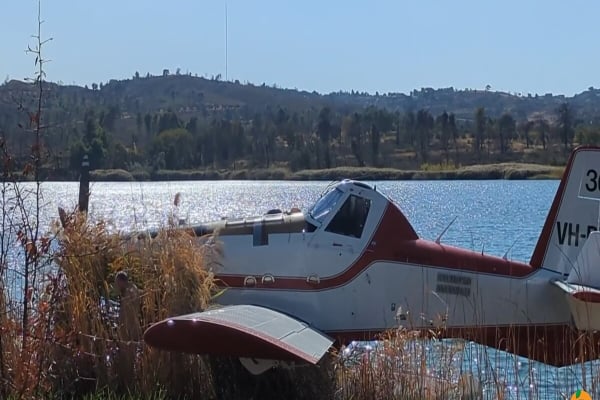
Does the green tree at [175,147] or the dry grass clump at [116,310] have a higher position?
the green tree at [175,147]

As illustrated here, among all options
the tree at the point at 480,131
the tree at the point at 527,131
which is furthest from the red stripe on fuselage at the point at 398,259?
the tree at the point at 527,131

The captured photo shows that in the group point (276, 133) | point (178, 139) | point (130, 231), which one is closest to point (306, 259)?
point (130, 231)

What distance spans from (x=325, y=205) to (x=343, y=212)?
0.62 ft

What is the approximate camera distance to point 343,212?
7.43 meters

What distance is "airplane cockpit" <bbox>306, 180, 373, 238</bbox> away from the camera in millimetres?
7375

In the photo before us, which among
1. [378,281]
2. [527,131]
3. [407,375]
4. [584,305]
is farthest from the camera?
[527,131]

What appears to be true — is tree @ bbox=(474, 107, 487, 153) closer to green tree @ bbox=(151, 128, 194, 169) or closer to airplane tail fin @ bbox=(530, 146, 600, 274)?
green tree @ bbox=(151, 128, 194, 169)

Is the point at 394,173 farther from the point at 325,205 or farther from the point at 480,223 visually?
the point at 325,205

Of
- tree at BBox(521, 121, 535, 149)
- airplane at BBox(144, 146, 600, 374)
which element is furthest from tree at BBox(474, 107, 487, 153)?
airplane at BBox(144, 146, 600, 374)

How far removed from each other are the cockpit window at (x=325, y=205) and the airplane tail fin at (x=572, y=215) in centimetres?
195

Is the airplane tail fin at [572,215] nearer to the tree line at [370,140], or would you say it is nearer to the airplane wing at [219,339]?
the airplane wing at [219,339]

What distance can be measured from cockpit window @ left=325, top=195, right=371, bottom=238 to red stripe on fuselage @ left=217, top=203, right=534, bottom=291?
160mm

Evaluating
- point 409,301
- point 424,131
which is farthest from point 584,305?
point 424,131

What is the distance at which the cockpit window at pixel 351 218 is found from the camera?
7371 millimetres
